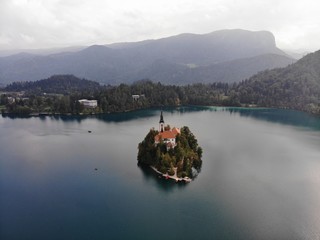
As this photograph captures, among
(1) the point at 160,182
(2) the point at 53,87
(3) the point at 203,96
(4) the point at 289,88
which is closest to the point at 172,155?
(1) the point at 160,182

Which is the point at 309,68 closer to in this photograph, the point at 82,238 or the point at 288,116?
the point at 288,116

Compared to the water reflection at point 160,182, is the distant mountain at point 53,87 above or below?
above

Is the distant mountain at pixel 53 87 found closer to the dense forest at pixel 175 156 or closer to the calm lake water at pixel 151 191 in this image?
the calm lake water at pixel 151 191

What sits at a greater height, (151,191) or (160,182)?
(160,182)

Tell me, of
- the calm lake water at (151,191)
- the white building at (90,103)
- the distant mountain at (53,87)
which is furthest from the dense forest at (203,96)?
the calm lake water at (151,191)

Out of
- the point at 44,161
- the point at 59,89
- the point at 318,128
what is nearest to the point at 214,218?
the point at 44,161

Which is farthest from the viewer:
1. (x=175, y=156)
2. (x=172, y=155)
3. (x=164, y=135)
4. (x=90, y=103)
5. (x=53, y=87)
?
(x=53, y=87)

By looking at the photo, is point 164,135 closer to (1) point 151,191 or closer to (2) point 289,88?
(1) point 151,191
